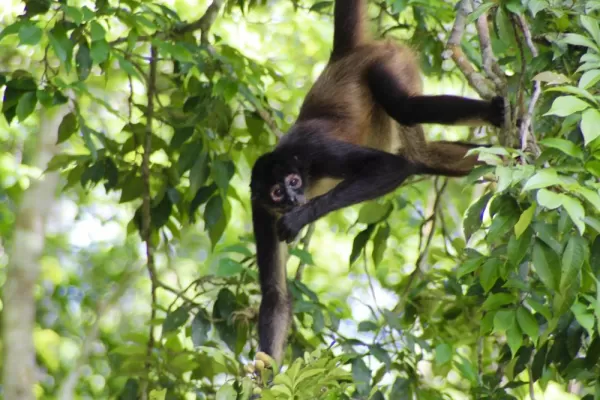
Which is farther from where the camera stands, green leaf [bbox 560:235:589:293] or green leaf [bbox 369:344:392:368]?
green leaf [bbox 369:344:392:368]

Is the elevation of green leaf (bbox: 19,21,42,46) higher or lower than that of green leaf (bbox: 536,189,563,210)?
higher

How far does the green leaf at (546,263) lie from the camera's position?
2557mm

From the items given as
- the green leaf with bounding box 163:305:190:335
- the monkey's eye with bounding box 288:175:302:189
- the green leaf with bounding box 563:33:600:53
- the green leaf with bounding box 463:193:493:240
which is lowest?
the green leaf with bounding box 163:305:190:335

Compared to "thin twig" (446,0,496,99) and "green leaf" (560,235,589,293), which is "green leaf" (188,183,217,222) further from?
"green leaf" (560,235,589,293)

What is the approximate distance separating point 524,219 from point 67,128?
268 cm

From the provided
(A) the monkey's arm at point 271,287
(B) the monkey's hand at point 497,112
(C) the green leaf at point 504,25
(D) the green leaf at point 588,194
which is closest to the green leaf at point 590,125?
(D) the green leaf at point 588,194

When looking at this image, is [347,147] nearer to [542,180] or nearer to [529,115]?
[529,115]

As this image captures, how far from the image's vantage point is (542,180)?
2.22 meters

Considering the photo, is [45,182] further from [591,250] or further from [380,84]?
[591,250]

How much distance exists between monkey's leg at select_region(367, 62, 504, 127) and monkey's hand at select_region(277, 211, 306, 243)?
85 cm

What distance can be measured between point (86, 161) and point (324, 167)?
125 cm

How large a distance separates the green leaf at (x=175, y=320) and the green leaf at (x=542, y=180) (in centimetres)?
248

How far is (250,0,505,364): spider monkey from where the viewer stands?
14.2ft

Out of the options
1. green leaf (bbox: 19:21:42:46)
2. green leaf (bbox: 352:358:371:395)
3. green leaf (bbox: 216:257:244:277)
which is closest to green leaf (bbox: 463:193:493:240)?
green leaf (bbox: 352:358:371:395)
